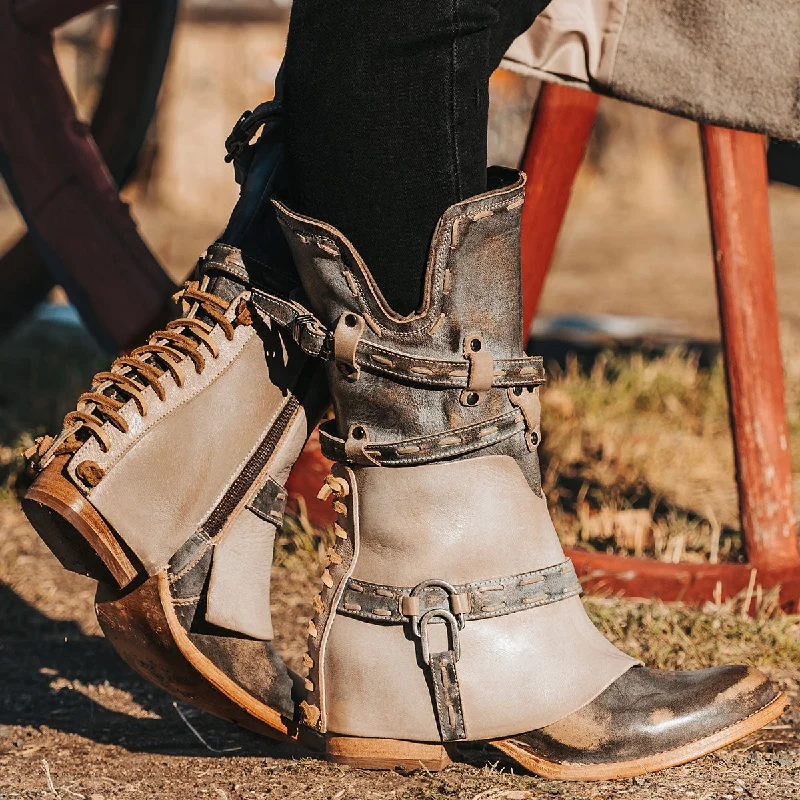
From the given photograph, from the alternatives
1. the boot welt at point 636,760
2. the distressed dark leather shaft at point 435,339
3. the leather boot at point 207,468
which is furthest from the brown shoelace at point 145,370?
the boot welt at point 636,760

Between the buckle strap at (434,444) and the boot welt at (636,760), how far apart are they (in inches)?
11.2

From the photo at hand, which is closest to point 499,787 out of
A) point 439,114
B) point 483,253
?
point 483,253

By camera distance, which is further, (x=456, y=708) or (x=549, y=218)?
(x=549, y=218)

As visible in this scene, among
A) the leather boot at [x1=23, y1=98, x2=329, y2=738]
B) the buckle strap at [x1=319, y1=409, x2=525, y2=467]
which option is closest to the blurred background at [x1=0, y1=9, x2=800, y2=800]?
the leather boot at [x1=23, y1=98, x2=329, y2=738]

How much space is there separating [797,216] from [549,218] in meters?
3.89

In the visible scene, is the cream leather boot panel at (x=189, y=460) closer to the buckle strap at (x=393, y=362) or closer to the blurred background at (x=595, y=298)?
the buckle strap at (x=393, y=362)

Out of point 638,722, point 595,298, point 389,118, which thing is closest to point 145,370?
point 389,118

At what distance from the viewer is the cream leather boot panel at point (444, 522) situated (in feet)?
3.52

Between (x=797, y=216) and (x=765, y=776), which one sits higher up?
(x=797, y=216)

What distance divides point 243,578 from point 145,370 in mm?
227

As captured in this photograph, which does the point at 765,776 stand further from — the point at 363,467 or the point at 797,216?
the point at 797,216

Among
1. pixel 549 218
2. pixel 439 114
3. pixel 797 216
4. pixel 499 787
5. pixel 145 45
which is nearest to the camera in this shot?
pixel 439 114

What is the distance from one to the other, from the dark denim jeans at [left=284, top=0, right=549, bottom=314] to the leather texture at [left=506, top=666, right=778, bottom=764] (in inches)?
16.4

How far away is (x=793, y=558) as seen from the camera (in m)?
1.57
